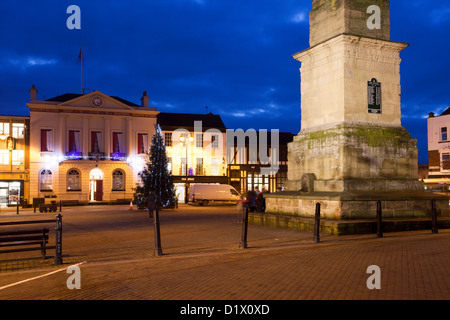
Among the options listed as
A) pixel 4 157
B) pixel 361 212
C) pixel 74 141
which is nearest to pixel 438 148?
pixel 74 141

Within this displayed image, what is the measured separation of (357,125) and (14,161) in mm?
40040

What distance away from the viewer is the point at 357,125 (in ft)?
45.6

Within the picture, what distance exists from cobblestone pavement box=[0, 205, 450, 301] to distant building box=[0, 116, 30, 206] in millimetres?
35734

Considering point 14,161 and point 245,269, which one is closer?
point 245,269

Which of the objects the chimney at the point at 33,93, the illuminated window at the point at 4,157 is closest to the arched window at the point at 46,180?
the illuminated window at the point at 4,157

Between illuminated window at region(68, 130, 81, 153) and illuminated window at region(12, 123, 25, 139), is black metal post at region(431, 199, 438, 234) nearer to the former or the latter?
illuminated window at region(68, 130, 81, 153)

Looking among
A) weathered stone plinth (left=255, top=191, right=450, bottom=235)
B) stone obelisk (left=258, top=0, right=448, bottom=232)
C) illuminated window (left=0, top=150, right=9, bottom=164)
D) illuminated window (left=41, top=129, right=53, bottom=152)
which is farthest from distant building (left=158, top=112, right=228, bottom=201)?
weathered stone plinth (left=255, top=191, right=450, bottom=235)

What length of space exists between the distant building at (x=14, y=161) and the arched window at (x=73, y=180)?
12.9 ft

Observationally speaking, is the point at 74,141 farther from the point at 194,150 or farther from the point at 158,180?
the point at 158,180

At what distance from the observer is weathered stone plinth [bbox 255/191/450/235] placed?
12.4 meters

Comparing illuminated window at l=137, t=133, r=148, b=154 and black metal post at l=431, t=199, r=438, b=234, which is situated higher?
illuminated window at l=137, t=133, r=148, b=154

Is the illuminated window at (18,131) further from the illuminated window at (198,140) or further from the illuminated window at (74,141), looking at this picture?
the illuminated window at (198,140)

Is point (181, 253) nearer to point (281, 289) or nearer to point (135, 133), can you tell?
point (281, 289)

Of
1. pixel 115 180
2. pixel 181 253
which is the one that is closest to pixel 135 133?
pixel 115 180
